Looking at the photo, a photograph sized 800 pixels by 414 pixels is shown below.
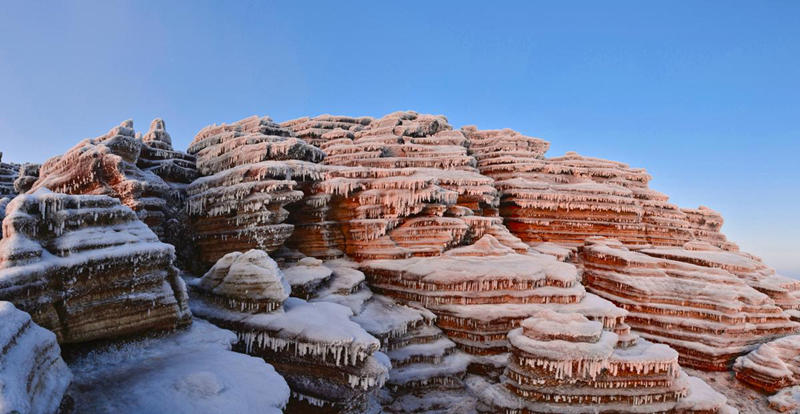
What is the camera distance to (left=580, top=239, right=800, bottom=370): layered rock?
2291cm

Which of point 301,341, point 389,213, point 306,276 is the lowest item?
point 301,341

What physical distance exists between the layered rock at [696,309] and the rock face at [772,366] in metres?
0.96

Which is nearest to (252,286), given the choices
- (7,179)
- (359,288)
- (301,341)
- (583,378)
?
(301,341)

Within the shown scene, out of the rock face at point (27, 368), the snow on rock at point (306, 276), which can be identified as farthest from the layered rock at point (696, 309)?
the rock face at point (27, 368)

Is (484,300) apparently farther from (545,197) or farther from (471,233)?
(545,197)

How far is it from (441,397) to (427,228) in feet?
32.9

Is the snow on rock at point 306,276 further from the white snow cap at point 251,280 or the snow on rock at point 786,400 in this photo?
the snow on rock at point 786,400

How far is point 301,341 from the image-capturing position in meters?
12.6

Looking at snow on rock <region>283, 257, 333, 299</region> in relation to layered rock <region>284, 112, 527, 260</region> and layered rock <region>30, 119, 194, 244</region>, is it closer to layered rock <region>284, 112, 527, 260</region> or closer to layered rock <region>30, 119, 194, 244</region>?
layered rock <region>284, 112, 527, 260</region>

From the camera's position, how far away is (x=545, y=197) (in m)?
32.8

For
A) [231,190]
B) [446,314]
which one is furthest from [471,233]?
[231,190]

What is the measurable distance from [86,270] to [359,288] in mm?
12255

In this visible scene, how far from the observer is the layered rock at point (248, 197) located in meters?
21.9

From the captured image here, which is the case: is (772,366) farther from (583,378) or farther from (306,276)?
(306,276)
